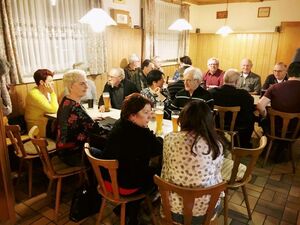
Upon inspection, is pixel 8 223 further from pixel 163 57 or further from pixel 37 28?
pixel 163 57

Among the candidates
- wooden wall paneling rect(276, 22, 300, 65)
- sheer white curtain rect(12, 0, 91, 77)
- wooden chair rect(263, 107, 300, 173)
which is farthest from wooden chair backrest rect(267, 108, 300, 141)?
wooden wall paneling rect(276, 22, 300, 65)

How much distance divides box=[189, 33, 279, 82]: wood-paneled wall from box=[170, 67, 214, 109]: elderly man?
394cm

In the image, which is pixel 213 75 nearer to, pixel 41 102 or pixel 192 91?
pixel 192 91

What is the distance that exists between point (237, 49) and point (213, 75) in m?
2.07

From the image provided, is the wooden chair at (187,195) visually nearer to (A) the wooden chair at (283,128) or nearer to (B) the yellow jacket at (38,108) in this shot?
(A) the wooden chair at (283,128)

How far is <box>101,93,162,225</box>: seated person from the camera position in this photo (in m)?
1.67

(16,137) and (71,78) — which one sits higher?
(71,78)

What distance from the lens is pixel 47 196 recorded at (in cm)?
242

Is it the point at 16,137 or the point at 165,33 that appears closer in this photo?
the point at 16,137

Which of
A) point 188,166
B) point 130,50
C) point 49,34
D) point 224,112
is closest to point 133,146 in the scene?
point 188,166

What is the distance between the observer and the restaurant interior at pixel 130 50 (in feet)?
7.40

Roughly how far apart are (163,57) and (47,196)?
13.9ft

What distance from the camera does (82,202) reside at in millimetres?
2053

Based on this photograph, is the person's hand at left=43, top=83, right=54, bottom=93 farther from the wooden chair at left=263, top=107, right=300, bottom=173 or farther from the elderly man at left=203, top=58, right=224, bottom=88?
the elderly man at left=203, top=58, right=224, bottom=88
